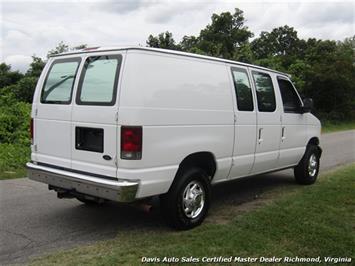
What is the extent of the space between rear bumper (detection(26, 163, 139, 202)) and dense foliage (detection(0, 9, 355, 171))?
4691mm

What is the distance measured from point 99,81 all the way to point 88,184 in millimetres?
1213

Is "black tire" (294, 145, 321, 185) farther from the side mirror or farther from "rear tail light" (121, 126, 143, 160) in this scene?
"rear tail light" (121, 126, 143, 160)

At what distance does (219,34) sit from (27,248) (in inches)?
1578

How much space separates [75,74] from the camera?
16.9ft

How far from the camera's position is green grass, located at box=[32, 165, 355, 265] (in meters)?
4.41

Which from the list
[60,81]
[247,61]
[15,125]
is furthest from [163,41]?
[60,81]

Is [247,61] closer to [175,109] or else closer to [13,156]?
[13,156]

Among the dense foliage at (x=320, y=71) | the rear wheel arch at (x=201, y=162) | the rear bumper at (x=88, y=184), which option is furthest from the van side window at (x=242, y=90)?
the dense foliage at (x=320, y=71)

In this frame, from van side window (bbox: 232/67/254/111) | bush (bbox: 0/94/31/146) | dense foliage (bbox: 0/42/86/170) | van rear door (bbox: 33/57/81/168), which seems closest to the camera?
van rear door (bbox: 33/57/81/168)

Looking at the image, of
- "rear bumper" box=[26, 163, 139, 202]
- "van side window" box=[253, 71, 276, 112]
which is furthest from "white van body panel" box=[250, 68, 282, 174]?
"rear bumper" box=[26, 163, 139, 202]

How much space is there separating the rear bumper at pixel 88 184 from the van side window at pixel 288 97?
3.75 m

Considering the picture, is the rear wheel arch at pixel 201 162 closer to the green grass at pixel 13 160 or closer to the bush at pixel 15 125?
the green grass at pixel 13 160

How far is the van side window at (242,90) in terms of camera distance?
6.01 m

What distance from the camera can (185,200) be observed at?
17.1 ft
